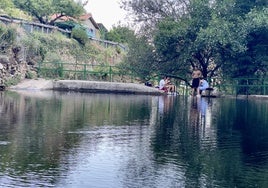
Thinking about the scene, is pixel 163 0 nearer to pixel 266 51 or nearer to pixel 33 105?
pixel 266 51

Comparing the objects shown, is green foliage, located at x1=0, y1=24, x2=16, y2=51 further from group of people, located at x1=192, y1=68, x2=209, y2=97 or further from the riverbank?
group of people, located at x1=192, y1=68, x2=209, y2=97

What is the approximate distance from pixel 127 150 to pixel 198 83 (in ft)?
112

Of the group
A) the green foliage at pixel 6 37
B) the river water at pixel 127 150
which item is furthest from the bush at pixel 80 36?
the river water at pixel 127 150

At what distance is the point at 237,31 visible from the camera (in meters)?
47.7

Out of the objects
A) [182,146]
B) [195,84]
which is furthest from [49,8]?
[182,146]

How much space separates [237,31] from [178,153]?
32.9 m

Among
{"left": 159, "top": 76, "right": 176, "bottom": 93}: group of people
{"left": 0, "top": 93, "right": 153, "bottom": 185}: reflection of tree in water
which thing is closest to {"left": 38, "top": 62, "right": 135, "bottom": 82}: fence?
{"left": 159, "top": 76, "right": 176, "bottom": 93}: group of people

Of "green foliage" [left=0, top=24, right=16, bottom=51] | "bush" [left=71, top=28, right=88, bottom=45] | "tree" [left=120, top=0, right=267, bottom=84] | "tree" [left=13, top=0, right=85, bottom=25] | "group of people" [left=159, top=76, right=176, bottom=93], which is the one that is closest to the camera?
"green foliage" [left=0, top=24, right=16, bottom=51]

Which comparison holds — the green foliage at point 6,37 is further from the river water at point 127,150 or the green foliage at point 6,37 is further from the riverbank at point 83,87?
the river water at point 127,150

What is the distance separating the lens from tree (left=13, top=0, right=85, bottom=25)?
2662 inches

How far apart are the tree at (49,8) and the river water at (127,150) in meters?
42.0

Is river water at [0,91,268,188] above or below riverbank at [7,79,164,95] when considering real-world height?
below

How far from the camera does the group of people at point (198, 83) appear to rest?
158 feet

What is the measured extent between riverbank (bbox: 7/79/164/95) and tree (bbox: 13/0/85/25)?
22.0 metres
